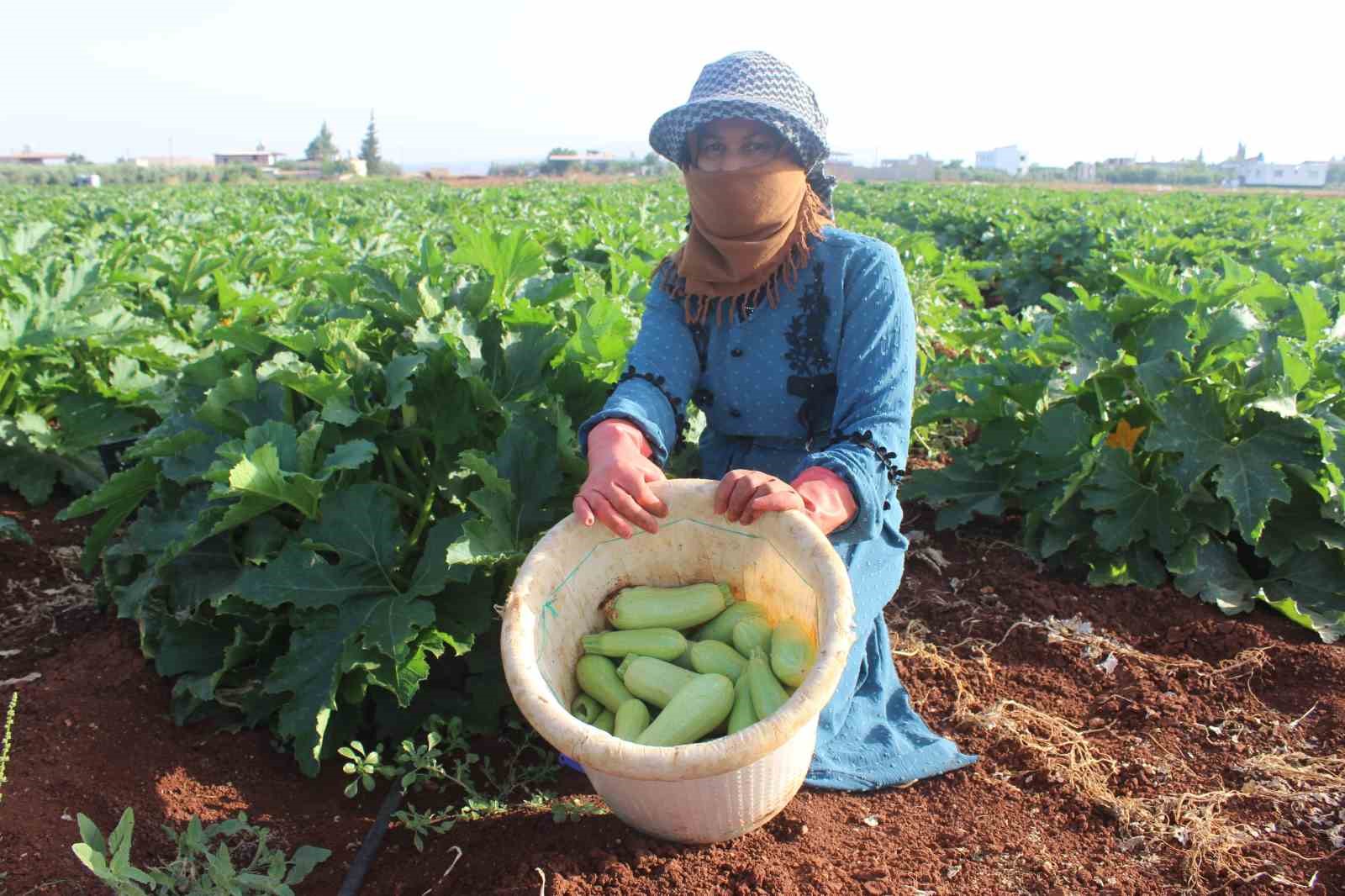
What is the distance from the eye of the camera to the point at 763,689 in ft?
6.38

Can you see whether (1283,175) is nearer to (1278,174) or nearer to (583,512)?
(1278,174)

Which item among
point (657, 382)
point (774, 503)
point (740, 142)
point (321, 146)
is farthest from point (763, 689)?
point (321, 146)

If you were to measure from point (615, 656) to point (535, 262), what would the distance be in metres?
1.64

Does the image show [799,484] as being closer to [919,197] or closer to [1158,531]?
[1158,531]

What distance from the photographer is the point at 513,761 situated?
2586 millimetres

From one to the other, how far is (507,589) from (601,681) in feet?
2.38

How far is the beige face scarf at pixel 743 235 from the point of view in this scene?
2.32 m

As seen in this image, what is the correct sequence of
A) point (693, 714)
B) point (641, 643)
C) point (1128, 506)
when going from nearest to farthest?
point (693, 714) → point (641, 643) → point (1128, 506)

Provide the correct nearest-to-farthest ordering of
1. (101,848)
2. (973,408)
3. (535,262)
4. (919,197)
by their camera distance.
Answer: (101,848)
(535,262)
(973,408)
(919,197)

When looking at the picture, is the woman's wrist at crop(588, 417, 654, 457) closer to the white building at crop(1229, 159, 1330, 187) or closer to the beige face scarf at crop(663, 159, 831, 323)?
the beige face scarf at crop(663, 159, 831, 323)

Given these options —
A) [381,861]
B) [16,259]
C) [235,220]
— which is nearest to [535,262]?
[381,861]

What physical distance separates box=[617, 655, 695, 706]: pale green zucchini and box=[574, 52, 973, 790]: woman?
0.93 ft

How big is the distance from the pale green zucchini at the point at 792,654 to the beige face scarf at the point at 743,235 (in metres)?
0.90

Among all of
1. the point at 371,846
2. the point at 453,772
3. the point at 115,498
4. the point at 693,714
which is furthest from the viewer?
the point at 115,498
